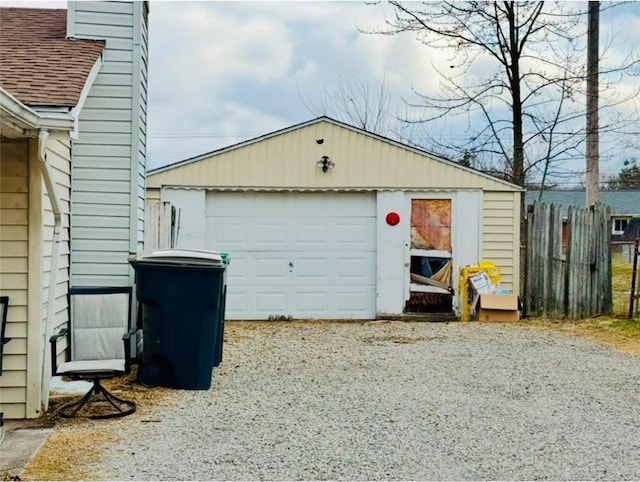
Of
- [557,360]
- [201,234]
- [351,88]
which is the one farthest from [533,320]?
[351,88]

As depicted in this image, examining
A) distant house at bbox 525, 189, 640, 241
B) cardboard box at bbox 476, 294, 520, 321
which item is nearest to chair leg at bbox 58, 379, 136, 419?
cardboard box at bbox 476, 294, 520, 321

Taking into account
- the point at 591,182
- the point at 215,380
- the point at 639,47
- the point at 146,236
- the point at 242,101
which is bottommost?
the point at 215,380

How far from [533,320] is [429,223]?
2288 mm

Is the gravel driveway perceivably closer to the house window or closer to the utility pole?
the utility pole

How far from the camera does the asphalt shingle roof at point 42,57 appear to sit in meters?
4.38

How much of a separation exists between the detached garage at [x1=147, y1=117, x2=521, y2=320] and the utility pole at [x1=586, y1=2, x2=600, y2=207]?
299 cm

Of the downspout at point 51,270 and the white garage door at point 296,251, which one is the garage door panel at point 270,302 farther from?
the downspout at point 51,270

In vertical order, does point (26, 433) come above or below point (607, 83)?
below

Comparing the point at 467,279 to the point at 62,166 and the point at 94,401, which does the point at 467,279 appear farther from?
the point at 94,401

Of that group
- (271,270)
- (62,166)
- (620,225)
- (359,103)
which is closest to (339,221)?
(271,270)

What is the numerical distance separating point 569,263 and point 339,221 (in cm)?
380

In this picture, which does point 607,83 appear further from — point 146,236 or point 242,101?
point 146,236

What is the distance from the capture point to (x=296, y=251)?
10609 mm

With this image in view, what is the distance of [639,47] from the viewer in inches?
510
